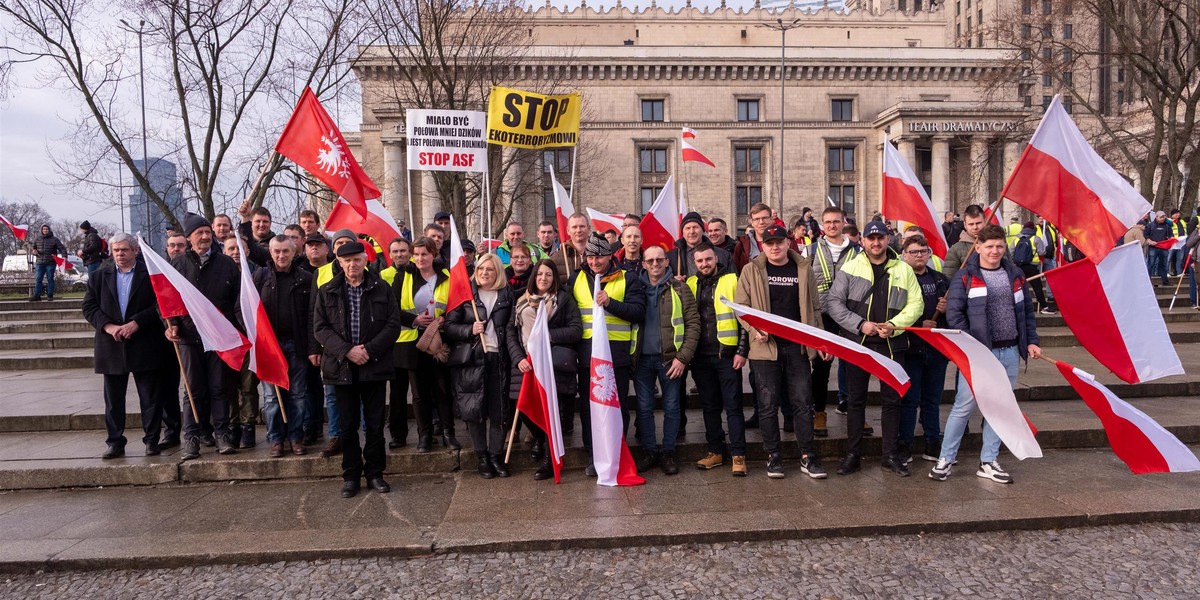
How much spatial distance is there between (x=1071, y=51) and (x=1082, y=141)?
2127 cm

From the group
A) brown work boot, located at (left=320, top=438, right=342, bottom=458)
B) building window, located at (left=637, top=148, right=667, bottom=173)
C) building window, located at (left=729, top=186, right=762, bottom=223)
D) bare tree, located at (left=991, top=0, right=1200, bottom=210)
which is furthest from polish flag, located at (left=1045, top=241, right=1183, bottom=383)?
building window, located at (left=637, top=148, right=667, bottom=173)

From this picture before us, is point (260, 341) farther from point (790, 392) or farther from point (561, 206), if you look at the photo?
point (790, 392)

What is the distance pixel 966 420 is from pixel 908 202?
2.55 metres

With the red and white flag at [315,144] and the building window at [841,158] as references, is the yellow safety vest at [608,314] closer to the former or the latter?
the red and white flag at [315,144]

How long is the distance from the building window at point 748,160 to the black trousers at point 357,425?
49009 mm

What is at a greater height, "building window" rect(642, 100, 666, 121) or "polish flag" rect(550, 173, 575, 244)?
"building window" rect(642, 100, 666, 121)

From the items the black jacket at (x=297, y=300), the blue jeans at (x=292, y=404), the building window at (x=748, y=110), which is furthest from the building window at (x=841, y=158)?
the blue jeans at (x=292, y=404)

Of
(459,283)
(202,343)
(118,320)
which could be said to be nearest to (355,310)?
(459,283)

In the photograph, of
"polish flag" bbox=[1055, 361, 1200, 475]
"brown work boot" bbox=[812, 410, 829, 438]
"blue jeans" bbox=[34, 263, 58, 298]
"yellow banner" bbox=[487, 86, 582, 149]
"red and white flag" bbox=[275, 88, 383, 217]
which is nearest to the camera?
"polish flag" bbox=[1055, 361, 1200, 475]

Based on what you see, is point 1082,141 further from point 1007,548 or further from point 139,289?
point 139,289

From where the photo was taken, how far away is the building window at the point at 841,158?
174 ft

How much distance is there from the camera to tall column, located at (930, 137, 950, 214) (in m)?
49.8

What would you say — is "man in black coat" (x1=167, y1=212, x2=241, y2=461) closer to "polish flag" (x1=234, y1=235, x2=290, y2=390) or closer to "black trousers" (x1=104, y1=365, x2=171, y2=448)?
"black trousers" (x1=104, y1=365, x2=171, y2=448)

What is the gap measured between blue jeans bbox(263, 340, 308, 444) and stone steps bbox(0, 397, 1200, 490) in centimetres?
23
